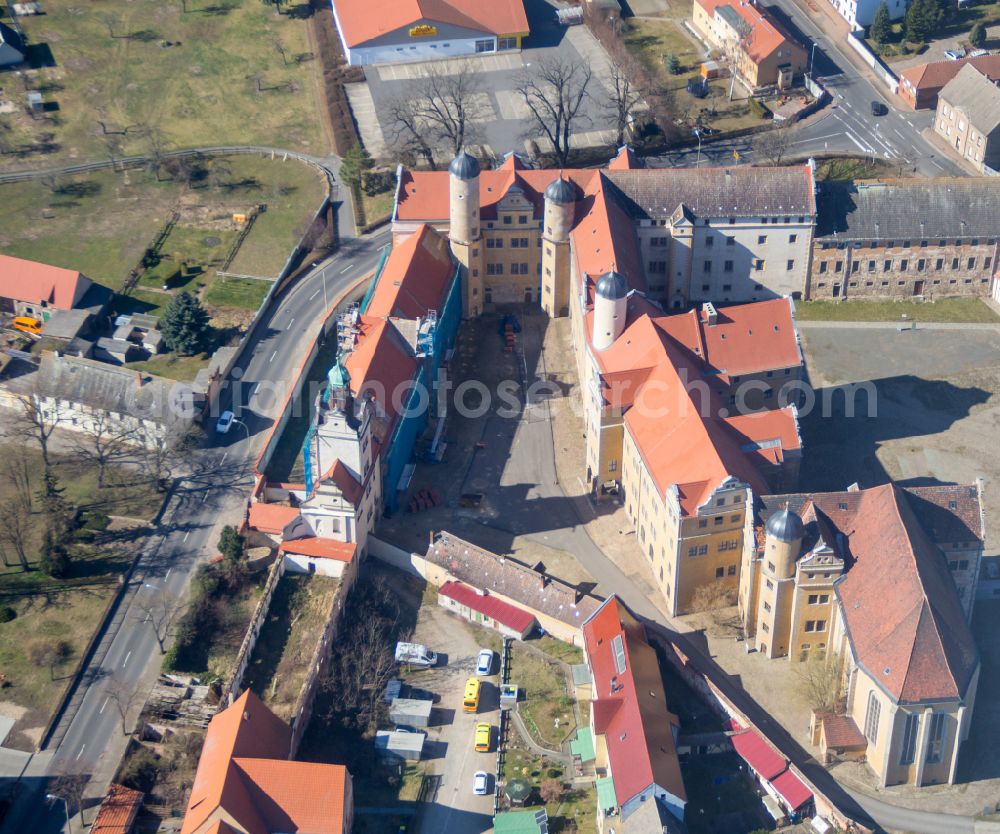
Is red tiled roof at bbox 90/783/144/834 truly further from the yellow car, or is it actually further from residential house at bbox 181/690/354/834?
the yellow car

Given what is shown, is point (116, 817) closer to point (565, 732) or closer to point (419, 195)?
point (565, 732)

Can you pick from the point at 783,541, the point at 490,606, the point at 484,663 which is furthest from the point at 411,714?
the point at 783,541

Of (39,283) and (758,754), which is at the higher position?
(39,283)

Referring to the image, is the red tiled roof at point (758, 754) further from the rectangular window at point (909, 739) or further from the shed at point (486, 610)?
the shed at point (486, 610)

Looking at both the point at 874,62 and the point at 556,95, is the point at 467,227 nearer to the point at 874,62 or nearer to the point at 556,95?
the point at 556,95

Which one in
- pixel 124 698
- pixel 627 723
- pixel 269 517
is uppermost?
pixel 269 517

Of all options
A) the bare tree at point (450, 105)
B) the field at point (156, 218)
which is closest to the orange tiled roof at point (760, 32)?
the bare tree at point (450, 105)
